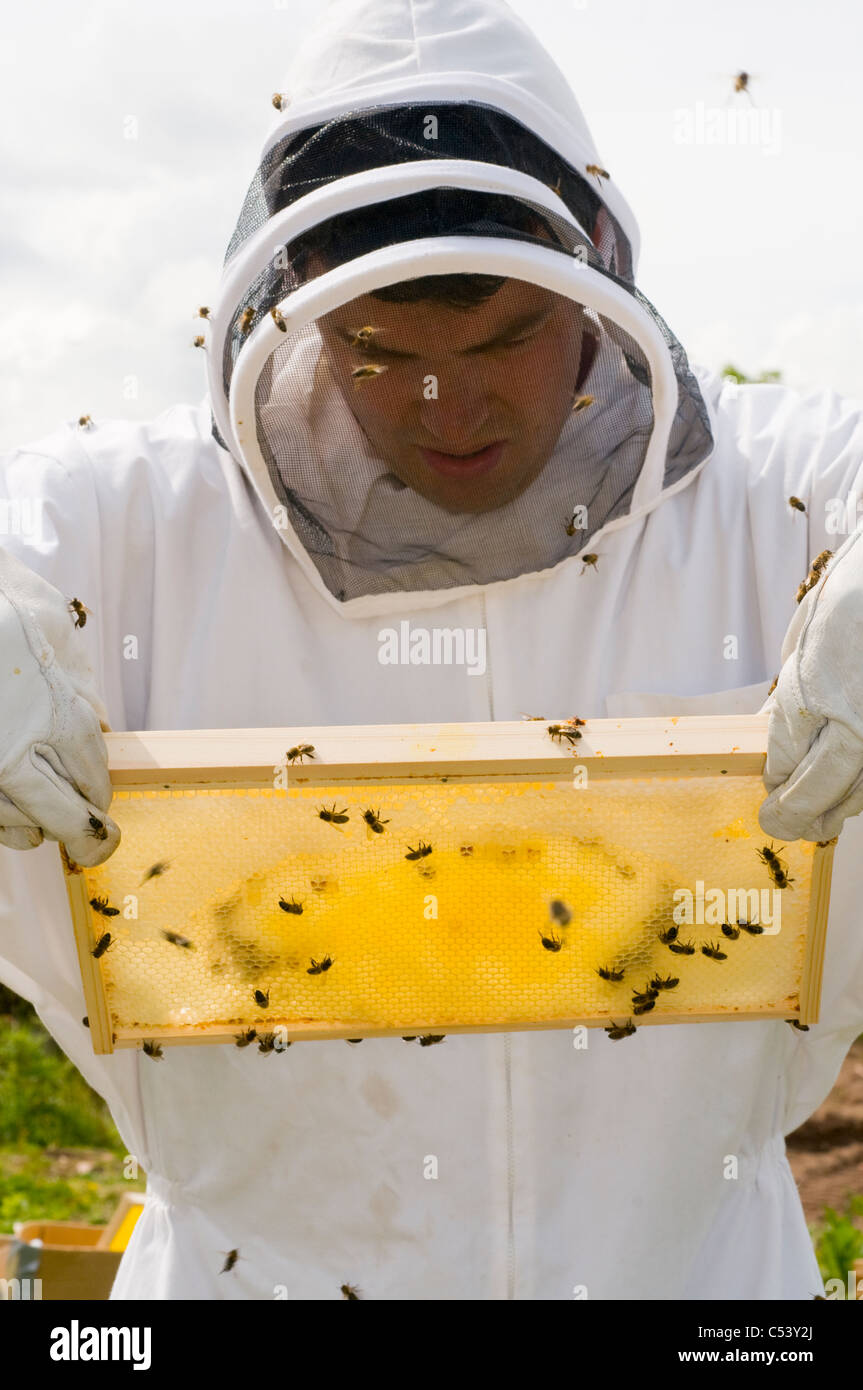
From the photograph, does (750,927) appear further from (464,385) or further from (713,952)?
(464,385)

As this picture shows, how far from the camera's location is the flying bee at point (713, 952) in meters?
2.70

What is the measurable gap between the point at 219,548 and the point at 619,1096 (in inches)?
67.4

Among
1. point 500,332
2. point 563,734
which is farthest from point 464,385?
point 563,734

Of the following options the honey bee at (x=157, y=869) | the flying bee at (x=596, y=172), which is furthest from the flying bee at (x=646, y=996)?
the flying bee at (x=596, y=172)

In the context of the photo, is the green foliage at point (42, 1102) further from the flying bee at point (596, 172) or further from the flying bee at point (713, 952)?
the flying bee at point (596, 172)

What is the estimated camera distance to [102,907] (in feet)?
8.60

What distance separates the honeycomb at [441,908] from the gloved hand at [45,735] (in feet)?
0.78

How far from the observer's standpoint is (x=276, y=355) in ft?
9.14

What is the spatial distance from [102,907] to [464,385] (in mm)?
1441

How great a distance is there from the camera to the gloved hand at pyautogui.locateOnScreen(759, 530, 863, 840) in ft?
7.32

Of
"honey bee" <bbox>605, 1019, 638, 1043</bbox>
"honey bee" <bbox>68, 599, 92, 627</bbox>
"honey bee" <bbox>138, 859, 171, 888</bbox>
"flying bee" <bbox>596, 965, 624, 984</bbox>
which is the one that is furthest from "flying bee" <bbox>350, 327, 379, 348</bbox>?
"honey bee" <bbox>605, 1019, 638, 1043</bbox>

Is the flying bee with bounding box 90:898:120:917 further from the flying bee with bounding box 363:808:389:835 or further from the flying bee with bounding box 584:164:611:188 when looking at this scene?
the flying bee with bounding box 584:164:611:188

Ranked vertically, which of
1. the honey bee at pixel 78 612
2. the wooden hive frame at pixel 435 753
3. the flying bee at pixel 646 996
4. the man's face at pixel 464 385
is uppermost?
the man's face at pixel 464 385

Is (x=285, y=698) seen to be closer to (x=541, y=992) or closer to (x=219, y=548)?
(x=219, y=548)
